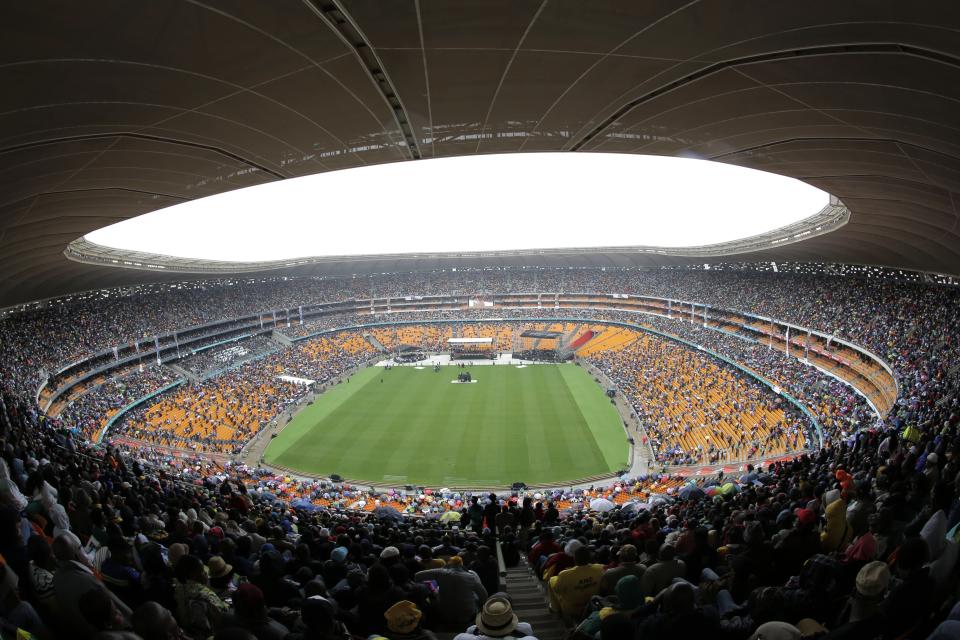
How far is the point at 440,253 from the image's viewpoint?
63.8 m

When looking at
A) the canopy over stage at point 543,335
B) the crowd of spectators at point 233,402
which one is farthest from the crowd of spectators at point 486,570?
the canopy over stage at point 543,335

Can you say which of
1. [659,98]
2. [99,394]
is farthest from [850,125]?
[99,394]

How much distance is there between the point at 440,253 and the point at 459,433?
37.5 meters

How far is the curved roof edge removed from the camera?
2530 centimetres

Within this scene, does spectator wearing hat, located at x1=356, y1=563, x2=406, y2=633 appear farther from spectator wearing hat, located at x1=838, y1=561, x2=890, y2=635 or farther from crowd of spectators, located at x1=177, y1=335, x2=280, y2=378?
crowd of spectators, located at x1=177, y1=335, x2=280, y2=378

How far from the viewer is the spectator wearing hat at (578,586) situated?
5.03 metres

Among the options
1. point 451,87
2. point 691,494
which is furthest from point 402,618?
point 691,494

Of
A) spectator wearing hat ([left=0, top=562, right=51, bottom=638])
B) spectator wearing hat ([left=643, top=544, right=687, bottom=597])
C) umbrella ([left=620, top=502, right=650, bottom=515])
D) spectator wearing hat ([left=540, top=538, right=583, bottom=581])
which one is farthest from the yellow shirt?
umbrella ([left=620, top=502, right=650, bottom=515])

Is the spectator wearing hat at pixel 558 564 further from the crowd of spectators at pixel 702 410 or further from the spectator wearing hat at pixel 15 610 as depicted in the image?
the crowd of spectators at pixel 702 410

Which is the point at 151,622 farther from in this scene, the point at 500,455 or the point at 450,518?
the point at 500,455

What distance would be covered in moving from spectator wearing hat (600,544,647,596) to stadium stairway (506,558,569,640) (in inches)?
26.9

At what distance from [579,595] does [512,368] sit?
139 feet

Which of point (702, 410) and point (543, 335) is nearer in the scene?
point (702, 410)

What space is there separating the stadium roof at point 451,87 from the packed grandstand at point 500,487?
4526 mm
